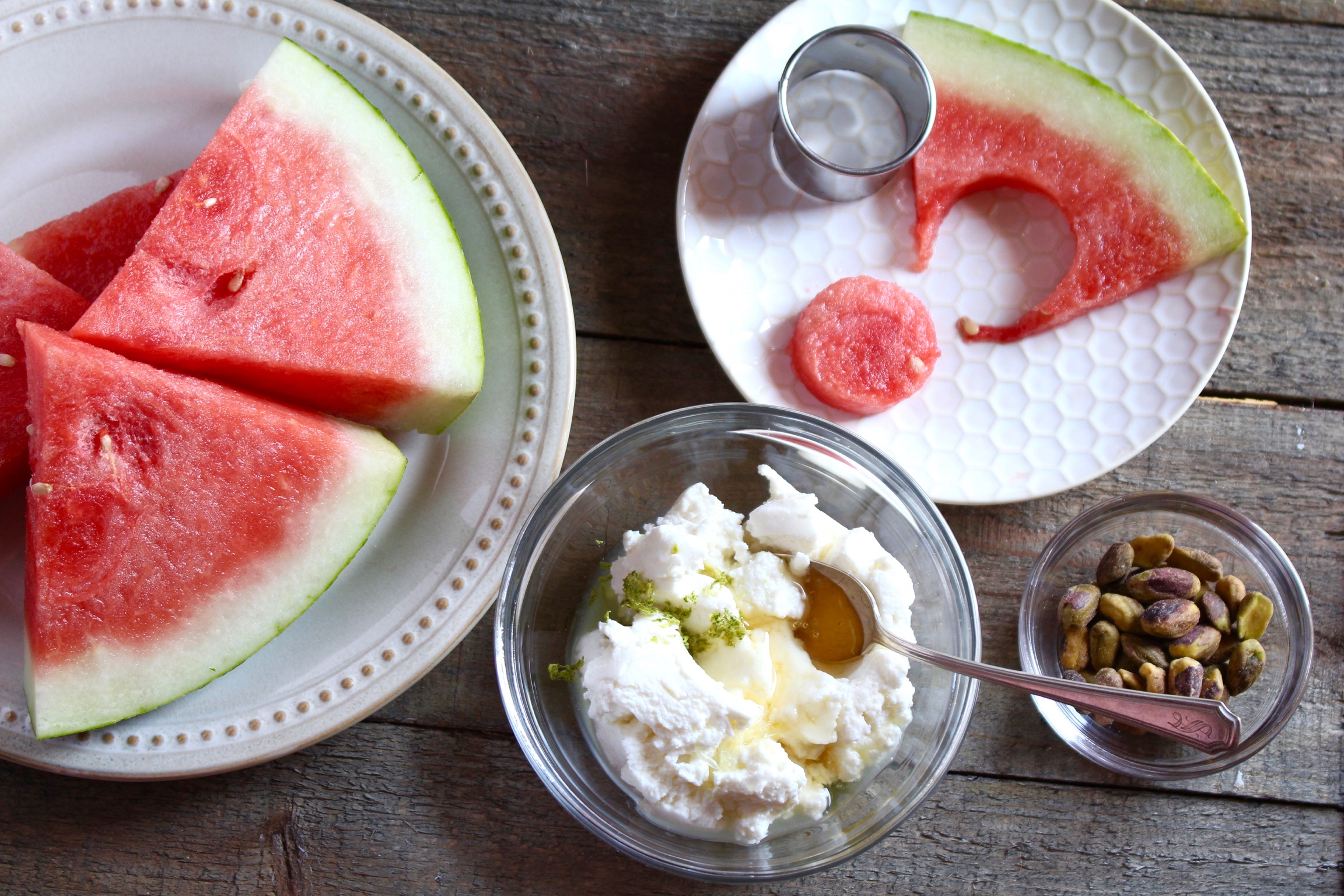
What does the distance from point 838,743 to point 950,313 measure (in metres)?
0.71

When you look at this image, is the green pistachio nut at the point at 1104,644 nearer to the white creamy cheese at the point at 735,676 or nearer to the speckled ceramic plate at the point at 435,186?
the white creamy cheese at the point at 735,676

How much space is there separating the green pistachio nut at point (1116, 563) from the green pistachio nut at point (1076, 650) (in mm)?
92

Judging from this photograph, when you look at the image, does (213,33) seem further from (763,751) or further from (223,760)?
(763,751)

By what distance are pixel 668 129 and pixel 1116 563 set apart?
1.00 meters

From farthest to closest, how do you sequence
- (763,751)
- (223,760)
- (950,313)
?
(950,313), (223,760), (763,751)

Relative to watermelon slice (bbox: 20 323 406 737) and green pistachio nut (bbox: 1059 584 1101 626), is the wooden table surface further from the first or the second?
watermelon slice (bbox: 20 323 406 737)

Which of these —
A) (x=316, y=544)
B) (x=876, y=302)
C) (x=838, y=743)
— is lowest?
(x=838, y=743)

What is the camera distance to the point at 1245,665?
4.23ft

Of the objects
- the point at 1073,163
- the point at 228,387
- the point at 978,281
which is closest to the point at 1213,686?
the point at 978,281

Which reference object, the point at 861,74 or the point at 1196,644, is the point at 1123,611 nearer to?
the point at 1196,644

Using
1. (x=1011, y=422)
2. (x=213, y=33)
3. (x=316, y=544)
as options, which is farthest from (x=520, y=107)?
(x=1011, y=422)

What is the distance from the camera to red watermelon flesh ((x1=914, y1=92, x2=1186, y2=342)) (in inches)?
53.1

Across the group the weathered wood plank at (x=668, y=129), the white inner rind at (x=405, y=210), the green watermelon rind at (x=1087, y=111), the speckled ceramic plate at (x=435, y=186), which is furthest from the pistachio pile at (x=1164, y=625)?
the white inner rind at (x=405, y=210)

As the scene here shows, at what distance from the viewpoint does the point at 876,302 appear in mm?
1335
